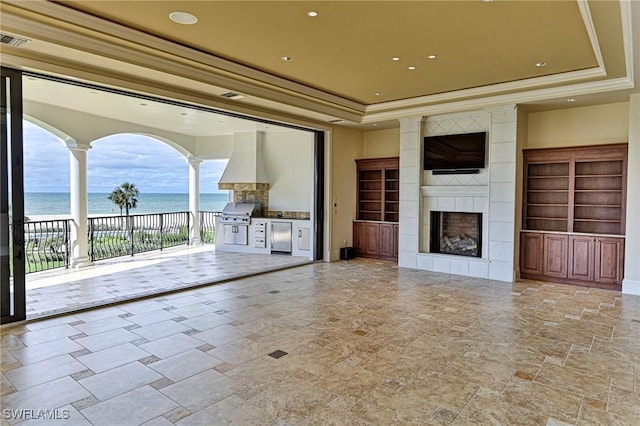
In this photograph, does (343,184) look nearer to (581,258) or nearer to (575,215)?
(575,215)

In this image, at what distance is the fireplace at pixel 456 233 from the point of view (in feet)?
24.3

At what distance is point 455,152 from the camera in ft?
23.7

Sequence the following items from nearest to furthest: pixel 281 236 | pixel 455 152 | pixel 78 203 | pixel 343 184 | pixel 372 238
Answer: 1. pixel 455 152
2. pixel 78 203
3. pixel 343 184
4. pixel 372 238
5. pixel 281 236

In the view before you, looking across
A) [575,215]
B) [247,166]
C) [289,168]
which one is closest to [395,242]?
[575,215]

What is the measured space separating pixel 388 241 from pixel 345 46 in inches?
202

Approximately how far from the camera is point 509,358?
3.50 m

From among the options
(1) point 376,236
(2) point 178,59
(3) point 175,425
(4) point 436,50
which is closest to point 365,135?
(1) point 376,236

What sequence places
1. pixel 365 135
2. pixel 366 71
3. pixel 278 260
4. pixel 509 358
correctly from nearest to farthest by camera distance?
pixel 509 358 < pixel 366 71 < pixel 278 260 < pixel 365 135

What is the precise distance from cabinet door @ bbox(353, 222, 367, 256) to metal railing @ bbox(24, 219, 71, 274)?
6.03 m

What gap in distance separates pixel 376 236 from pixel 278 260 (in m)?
2.34

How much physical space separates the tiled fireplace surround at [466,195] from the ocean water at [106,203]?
72.3 feet

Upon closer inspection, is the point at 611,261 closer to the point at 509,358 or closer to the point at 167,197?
the point at 509,358

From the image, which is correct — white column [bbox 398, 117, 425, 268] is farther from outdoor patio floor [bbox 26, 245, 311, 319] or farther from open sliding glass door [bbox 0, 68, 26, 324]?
open sliding glass door [bbox 0, 68, 26, 324]

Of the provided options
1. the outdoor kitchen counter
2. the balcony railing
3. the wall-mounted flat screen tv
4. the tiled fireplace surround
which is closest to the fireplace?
the tiled fireplace surround
